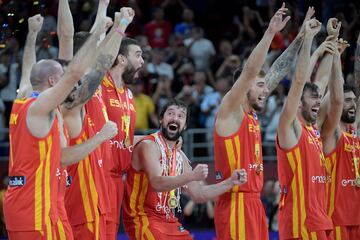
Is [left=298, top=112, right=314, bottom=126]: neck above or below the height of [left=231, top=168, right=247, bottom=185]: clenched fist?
above

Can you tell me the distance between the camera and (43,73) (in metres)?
8.87

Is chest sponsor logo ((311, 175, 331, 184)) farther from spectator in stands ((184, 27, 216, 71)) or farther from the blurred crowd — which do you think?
spectator in stands ((184, 27, 216, 71))

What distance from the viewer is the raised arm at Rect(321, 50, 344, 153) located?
38.3 ft

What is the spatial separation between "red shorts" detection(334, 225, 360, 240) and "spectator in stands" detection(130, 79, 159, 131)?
6.32 meters

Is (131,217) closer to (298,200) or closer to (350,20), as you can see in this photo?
(298,200)

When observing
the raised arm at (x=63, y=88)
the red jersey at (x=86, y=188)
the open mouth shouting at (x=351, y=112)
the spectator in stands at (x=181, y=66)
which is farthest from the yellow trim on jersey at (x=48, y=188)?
the spectator in stands at (x=181, y=66)

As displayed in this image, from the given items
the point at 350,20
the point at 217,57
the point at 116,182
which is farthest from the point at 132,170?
the point at 217,57

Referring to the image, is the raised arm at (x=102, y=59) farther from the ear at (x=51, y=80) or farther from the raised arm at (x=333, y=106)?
the raised arm at (x=333, y=106)

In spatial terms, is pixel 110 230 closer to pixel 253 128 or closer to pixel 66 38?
pixel 253 128

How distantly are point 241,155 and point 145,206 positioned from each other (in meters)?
1.24

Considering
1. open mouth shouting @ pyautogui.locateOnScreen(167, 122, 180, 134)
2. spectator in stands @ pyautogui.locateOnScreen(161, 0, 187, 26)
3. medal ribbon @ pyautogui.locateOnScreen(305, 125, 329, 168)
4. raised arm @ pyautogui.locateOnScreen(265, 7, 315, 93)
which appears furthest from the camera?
spectator in stands @ pyautogui.locateOnScreen(161, 0, 187, 26)

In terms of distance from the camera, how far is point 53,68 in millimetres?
8898

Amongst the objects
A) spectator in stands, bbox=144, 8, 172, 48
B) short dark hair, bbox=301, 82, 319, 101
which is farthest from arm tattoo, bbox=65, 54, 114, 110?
spectator in stands, bbox=144, 8, 172, 48

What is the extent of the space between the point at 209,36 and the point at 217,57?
1.60m
